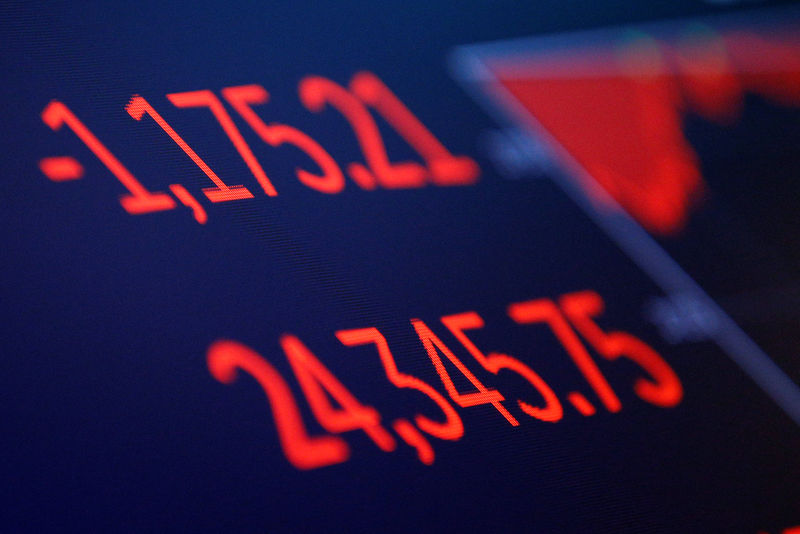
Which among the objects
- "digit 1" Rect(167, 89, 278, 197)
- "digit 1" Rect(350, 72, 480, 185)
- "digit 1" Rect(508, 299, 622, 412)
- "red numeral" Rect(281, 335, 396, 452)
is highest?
"digit 1" Rect(167, 89, 278, 197)

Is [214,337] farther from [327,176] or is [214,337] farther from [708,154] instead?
[708,154]

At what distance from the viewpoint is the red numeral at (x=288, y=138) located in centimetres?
191

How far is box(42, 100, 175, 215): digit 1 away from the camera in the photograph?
181cm

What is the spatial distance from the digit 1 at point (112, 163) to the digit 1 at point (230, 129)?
25cm

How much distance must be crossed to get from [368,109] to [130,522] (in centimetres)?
128

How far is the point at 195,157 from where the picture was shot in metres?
1.87

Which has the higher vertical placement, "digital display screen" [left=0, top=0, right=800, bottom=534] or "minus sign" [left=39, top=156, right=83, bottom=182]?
"minus sign" [left=39, top=156, right=83, bottom=182]

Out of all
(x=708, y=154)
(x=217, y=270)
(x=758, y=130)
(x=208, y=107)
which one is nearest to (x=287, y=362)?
(x=217, y=270)

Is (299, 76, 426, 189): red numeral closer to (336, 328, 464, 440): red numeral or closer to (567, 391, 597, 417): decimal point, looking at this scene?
(336, 328, 464, 440): red numeral

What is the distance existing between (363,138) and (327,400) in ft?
2.45

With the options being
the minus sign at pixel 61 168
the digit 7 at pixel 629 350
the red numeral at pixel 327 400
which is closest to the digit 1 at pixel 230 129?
the minus sign at pixel 61 168

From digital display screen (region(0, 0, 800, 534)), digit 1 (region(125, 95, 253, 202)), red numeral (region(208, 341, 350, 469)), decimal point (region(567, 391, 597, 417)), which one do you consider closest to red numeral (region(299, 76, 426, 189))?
digital display screen (region(0, 0, 800, 534))

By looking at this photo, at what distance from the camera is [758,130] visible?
7.02ft

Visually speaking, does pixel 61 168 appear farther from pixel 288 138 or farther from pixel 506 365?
pixel 506 365
